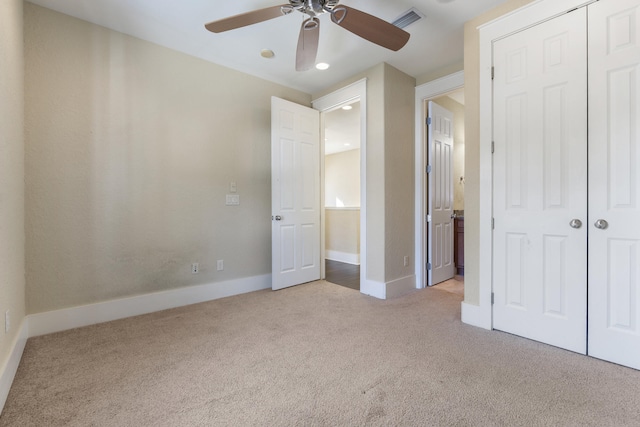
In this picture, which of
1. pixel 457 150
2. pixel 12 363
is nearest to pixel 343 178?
pixel 457 150

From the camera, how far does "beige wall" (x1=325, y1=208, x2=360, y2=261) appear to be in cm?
555

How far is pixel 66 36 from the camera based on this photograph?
7.97 feet

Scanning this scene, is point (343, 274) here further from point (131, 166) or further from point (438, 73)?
point (131, 166)

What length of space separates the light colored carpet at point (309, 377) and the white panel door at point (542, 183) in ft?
0.90

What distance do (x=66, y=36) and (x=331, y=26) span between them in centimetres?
221

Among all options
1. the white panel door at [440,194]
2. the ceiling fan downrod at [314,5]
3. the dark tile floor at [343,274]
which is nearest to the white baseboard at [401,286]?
the white panel door at [440,194]

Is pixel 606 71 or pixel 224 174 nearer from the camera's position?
pixel 606 71

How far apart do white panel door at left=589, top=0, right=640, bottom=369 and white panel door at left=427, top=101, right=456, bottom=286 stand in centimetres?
181

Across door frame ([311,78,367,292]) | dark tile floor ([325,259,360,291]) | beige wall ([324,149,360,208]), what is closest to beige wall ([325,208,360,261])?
dark tile floor ([325,259,360,291])

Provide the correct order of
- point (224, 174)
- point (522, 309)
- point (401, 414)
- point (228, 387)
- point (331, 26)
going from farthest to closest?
point (224, 174) → point (331, 26) → point (522, 309) → point (228, 387) → point (401, 414)

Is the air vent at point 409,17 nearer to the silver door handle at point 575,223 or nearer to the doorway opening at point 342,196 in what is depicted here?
the doorway opening at point 342,196

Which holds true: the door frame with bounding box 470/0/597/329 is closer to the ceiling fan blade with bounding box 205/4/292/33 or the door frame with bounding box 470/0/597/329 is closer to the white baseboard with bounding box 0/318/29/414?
the ceiling fan blade with bounding box 205/4/292/33

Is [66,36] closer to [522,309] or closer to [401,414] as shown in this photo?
[401,414]

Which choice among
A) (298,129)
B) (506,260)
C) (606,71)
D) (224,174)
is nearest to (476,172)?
(506,260)
